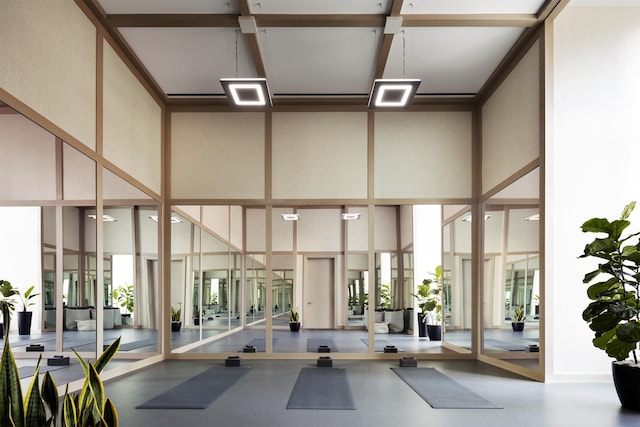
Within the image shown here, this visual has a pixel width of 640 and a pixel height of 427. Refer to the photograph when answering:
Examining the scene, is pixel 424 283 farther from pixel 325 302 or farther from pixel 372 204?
pixel 372 204

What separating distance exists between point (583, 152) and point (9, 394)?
21.9 ft

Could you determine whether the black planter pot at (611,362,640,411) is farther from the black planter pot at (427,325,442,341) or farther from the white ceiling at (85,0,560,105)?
the black planter pot at (427,325,442,341)

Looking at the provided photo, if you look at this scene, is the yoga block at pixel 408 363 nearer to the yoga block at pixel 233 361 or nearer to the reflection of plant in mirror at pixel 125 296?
the yoga block at pixel 233 361

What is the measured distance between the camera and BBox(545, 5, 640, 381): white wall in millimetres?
6965

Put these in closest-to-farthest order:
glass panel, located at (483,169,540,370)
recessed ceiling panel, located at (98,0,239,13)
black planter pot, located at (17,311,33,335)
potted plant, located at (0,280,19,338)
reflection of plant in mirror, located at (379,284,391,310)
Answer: potted plant, located at (0,280,19,338)
black planter pot, located at (17,311,33,335)
recessed ceiling panel, located at (98,0,239,13)
glass panel, located at (483,169,540,370)
reflection of plant in mirror, located at (379,284,391,310)

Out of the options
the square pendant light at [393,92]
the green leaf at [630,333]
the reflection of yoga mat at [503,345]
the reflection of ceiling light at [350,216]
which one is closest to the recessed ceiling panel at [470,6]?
the square pendant light at [393,92]

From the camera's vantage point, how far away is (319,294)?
11992 mm

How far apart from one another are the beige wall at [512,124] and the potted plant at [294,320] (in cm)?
427

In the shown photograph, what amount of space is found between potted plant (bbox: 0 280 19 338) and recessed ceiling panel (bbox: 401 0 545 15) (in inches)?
203

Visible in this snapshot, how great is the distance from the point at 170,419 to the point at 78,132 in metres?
3.28

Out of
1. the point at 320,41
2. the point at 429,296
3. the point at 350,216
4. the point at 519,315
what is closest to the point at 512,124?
the point at 519,315

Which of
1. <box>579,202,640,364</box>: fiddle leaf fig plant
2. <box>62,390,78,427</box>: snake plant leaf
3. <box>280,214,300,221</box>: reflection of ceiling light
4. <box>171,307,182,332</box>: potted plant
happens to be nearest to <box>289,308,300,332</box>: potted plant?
<box>280,214,300,221</box>: reflection of ceiling light

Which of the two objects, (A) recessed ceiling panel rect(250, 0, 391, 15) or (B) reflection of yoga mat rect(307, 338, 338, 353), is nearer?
(A) recessed ceiling panel rect(250, 0, 391, 15)

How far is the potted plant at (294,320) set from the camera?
36.6 feet
